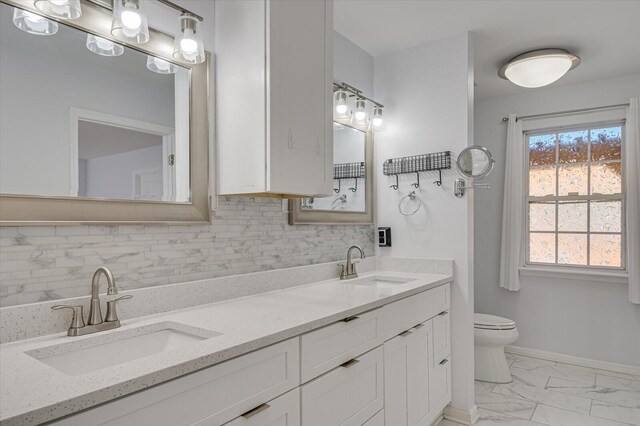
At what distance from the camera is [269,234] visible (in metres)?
2.08

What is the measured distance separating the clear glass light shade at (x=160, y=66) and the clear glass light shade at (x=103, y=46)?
0.11m

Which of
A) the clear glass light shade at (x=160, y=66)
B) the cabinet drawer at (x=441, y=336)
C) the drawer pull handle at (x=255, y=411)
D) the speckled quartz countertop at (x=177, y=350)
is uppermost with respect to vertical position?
the clear glass light shade at (x=160, y=66)

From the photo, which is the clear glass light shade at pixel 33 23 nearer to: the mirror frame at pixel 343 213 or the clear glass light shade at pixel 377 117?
the mirror frame at pixel 343 213

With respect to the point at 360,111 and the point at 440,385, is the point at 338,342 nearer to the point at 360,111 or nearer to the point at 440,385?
the point at 440,385

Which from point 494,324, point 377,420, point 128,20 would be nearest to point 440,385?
point 377,420

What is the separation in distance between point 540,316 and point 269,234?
117 inches

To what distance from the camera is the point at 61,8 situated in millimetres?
1271

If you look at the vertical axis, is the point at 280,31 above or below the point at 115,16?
above

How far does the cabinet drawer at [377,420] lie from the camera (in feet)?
5.68

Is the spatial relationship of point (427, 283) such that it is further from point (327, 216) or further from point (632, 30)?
point (632, 30)

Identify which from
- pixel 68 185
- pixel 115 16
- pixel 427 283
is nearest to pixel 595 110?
pixel 427 283

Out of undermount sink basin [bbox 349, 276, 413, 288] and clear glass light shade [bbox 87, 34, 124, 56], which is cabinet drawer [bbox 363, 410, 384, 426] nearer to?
undermount sink basin [bbox 349, 276, 413, 288]

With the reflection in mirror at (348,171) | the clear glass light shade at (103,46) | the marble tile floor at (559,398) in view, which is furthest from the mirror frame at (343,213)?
the marble tile floor at (559,398)

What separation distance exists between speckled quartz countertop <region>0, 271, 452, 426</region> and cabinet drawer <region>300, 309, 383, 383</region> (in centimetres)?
4
